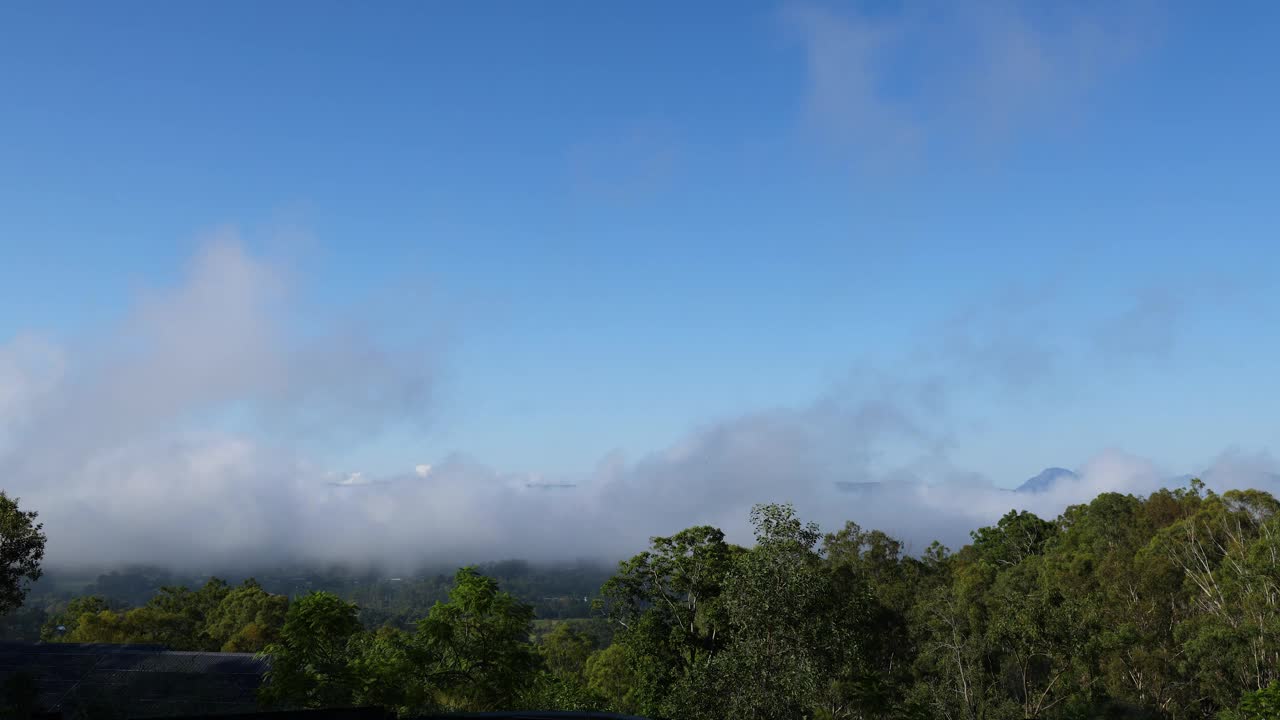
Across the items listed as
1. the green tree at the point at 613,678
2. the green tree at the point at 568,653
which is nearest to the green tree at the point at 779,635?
the green tree at the point at 613,678

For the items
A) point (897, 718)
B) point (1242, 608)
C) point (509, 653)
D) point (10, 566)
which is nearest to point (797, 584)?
point (509, 653)

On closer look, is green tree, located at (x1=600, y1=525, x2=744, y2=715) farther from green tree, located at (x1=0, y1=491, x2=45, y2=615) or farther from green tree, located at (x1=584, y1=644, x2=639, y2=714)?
green tree, located at (x1=0, y1=491, x2=45, y2=615)

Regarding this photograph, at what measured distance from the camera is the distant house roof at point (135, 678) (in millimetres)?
26922

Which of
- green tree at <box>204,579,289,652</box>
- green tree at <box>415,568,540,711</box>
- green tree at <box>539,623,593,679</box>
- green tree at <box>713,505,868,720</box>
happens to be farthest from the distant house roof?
green tree at <box>539,623,593,679</box>

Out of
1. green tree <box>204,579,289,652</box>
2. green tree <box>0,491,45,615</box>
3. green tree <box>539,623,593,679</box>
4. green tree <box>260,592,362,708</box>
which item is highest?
green tree <box>0,491,45,615</box>

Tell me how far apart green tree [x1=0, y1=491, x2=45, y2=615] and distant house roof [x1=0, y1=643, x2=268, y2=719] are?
7.95 feet

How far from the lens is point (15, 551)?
3203 centimetres

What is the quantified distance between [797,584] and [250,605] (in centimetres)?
6951

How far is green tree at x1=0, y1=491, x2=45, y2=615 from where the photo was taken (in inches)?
1251

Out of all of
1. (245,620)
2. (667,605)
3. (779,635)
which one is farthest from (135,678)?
(245,620)

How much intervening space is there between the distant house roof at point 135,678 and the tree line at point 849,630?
2021 millimetres

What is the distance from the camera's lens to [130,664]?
29281mm

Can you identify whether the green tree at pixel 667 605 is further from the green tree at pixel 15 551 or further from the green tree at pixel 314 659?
the green tree at pixel 15 551

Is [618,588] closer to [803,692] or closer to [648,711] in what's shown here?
[648,711]
